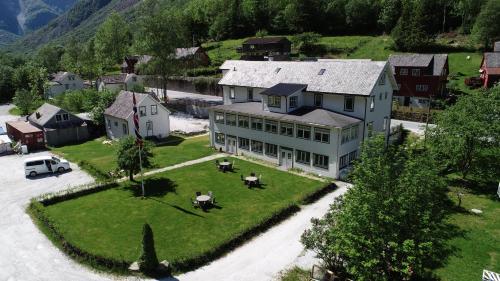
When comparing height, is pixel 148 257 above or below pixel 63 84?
below

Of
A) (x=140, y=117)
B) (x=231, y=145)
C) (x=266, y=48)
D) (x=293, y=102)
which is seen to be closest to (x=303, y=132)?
(x=293, y=102)

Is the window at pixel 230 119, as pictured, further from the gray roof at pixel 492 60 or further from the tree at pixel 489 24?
the tree at pixel 489 24

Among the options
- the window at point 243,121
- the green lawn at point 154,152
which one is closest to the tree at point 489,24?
the window at point 243,121

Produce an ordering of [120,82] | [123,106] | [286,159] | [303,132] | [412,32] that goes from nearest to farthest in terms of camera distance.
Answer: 1. [303,132]
2. [286,159]
3. [123,106]
4. [412,32]
5. [120,82]

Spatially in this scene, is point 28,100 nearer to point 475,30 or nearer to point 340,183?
point 340,183

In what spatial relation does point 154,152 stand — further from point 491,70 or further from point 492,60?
point 492,60

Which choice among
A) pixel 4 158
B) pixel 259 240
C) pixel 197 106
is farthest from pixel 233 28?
pixel 259 240

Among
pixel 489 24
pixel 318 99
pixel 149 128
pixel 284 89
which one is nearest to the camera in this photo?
pixel 318 99
